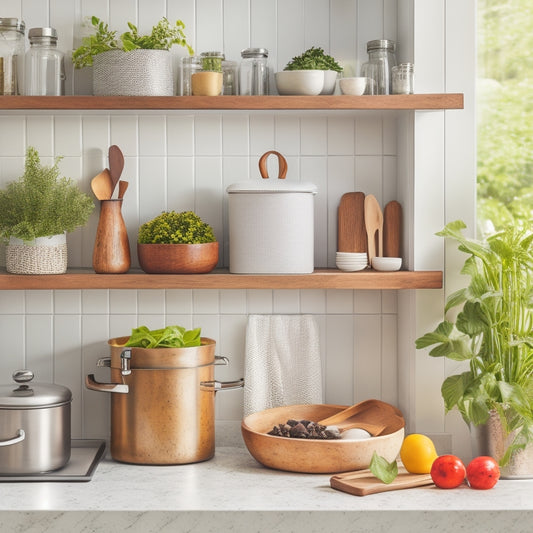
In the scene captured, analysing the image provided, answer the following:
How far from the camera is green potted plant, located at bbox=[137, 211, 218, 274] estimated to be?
2.18 m

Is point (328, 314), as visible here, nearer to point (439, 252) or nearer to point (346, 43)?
point (439, 252)

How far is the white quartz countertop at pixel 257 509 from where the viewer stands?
1.78m

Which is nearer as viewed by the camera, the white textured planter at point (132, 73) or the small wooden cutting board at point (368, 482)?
the small wooden cutting board at point (368, 482)

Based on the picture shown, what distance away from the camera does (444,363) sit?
223 cm

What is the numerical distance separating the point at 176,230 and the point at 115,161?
31 cm

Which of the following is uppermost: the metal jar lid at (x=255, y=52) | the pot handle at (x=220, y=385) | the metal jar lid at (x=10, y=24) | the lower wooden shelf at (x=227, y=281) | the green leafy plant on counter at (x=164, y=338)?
the metal jar lid at (x=10, y=24)

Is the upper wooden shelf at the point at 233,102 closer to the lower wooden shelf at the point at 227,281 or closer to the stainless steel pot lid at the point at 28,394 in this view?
the lower wooden shelf at the point at 227,281

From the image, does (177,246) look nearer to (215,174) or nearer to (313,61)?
(215,174)

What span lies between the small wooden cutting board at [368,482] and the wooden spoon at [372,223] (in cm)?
62

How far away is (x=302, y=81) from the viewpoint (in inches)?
84.6

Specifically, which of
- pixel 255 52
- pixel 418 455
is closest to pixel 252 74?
pixel 255 52

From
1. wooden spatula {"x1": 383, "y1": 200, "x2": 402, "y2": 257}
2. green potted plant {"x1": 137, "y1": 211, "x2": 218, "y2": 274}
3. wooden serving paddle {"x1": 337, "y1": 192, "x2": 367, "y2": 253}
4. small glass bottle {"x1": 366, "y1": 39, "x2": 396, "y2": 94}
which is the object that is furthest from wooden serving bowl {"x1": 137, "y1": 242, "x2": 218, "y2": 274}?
small glass bottle {"x1": 366, "y1": 39, "x2": 396, "y2": 94}

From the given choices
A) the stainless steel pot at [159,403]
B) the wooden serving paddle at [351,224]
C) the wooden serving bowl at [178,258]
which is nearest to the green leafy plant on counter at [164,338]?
the stainless steel pot at [159,403]

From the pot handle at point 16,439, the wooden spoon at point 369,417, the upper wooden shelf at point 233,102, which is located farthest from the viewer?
the wooden spoon at point 369,417
